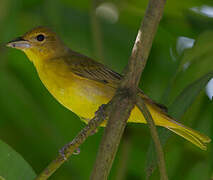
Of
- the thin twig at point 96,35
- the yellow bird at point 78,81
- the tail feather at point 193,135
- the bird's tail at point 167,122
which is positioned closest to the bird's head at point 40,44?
the yellow bird at point 78,81

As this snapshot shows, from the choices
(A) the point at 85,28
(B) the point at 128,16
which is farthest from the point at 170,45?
(A) the point at 85,28

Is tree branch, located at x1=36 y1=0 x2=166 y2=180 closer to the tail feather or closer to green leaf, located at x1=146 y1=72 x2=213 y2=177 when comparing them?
green leaf, located at x1=146 y1=72 x2=213 y2=177

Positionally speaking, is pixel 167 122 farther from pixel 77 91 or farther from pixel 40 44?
pixel 40 44

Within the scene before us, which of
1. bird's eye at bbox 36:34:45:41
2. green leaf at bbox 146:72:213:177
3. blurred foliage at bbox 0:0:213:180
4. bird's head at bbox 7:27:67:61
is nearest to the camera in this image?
green leaf at bbox 146:72:213:177

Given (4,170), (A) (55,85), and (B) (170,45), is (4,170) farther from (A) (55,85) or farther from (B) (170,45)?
(B) (170,45)

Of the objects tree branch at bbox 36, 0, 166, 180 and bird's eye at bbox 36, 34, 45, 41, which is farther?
bird's eye at bbox 36, 34, 45, 41

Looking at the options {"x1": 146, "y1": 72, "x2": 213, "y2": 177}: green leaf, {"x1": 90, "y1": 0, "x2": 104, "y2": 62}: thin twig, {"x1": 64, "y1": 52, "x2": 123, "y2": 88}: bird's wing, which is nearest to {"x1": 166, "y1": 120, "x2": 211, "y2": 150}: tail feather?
{"x1": 146, "y1": 72, "x2": 213, "y2": 177}: green leaf

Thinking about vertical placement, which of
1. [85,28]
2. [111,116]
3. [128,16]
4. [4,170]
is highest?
[128,16]

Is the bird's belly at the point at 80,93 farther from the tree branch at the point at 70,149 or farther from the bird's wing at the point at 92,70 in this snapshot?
the tree branch at the point at 70,149
